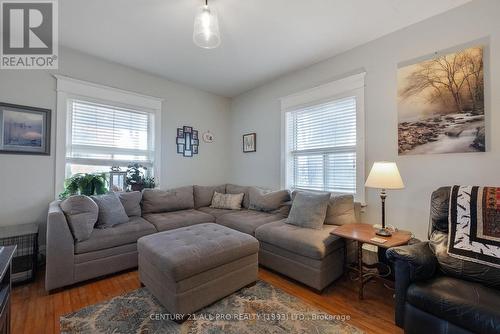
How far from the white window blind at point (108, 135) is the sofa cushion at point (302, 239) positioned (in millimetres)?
2297

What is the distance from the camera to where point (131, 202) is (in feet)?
9.88

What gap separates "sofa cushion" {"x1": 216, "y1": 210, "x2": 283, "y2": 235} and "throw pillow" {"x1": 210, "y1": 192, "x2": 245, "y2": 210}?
10.8 inches

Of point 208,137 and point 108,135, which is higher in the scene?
point 208,137

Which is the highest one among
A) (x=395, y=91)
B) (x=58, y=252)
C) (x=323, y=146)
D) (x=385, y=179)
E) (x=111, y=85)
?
(x=111, y=85)

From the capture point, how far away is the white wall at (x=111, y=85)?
8.50 ft

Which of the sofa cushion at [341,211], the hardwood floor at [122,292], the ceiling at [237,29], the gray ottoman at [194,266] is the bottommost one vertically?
the hardwood floor at [122,292]

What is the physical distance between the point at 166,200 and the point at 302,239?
82.2 inches

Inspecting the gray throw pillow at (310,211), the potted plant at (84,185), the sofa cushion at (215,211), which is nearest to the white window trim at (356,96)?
the gray throw pillow at (310,211)

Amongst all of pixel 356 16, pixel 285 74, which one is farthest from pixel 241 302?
pixel 285 74

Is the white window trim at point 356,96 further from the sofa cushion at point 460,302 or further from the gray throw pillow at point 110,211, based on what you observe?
the gray throw pillow at point 110,211

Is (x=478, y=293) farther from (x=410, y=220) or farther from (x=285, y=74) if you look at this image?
(x=285, y=74)

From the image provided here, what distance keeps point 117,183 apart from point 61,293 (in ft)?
5.23

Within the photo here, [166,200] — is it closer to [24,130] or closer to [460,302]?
[24,130]

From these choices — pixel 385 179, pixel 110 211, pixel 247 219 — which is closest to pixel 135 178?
pixel 110 211
